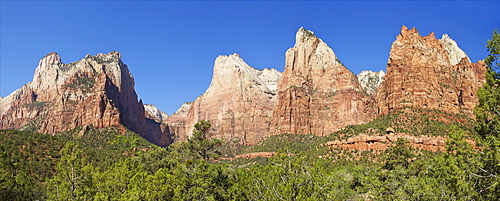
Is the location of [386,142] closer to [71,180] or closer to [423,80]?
[423,80]

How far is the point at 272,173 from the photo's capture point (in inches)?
1355

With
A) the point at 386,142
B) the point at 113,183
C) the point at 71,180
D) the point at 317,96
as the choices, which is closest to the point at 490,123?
the point at 113,183

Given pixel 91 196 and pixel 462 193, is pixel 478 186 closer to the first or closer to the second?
pixel 462 193

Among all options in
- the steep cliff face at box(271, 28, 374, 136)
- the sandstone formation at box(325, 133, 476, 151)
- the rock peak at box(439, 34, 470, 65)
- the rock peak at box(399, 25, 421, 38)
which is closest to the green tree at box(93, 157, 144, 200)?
the sandstone formation at box(325, 133, 476, 151)

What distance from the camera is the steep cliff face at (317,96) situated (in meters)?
175

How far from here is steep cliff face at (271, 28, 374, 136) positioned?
573 ft

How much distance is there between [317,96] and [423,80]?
75041 millimetres

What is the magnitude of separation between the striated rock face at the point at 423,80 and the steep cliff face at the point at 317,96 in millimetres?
53857

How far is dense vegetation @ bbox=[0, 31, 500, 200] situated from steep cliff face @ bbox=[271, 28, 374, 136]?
251 feet

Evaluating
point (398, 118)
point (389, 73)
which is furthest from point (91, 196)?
point (389, 73)

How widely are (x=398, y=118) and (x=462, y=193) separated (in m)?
76.1

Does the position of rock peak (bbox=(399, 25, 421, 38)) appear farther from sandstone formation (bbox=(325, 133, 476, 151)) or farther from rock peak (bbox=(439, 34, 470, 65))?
rock peak (bbox=(439, 34, 470, 65))

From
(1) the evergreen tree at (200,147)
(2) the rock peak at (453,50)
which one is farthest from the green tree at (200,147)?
(2) the rock peak at (453,50)

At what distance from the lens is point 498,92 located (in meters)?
25.0
